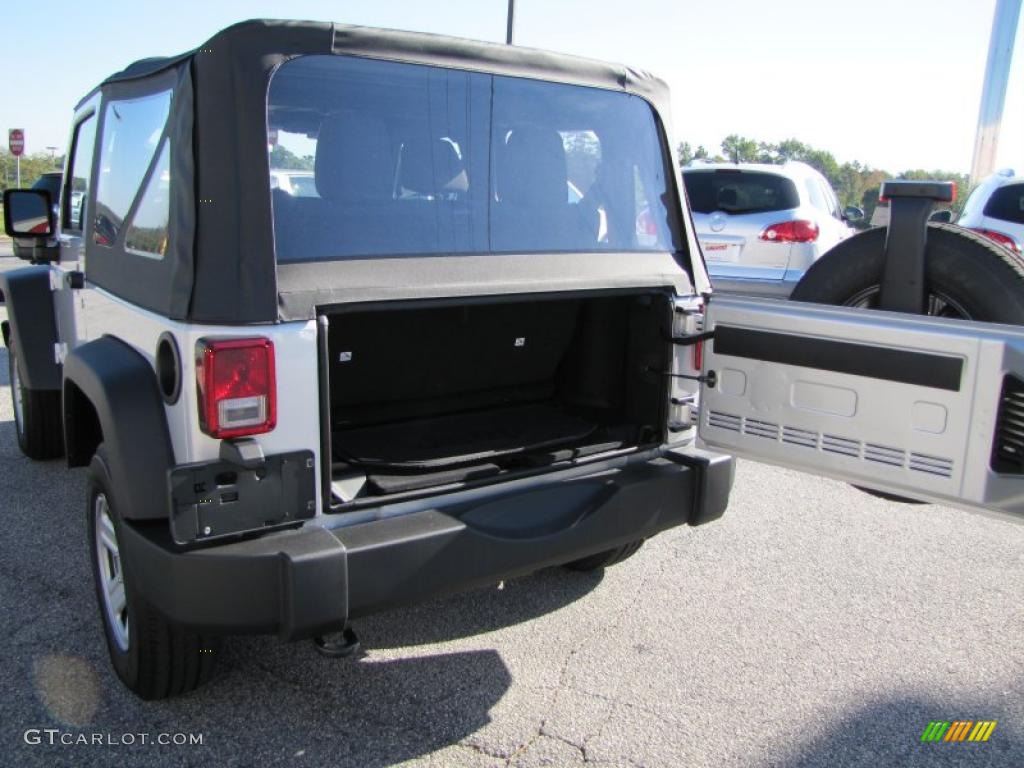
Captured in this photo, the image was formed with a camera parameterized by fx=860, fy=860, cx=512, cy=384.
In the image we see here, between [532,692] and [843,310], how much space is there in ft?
5.35

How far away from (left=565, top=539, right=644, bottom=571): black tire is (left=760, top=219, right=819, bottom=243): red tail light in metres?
5.21

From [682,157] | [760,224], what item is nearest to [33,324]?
[760,224]

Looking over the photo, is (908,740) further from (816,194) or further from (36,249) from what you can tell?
(816,194)

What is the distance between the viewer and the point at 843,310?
9.29 feet

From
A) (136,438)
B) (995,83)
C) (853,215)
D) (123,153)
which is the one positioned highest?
(995,83)

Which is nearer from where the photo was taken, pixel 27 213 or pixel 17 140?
pixel 27 213

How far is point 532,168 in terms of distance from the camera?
2.89 metres

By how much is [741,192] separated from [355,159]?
6523mm

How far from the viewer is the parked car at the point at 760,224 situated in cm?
805

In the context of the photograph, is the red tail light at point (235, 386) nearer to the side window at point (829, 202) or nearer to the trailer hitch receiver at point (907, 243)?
the trailer hitch receiver at point (907, 243)

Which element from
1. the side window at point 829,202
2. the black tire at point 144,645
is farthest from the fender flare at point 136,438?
the side window at point 829,202

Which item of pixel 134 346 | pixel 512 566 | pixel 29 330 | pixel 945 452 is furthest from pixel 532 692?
pixel 29 330

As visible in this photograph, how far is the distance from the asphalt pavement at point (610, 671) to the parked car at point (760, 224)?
14.5 feet

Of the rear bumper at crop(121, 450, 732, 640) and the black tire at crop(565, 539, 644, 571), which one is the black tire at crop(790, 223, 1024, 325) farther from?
the black tire at crop(565, 539, 644, 571)
